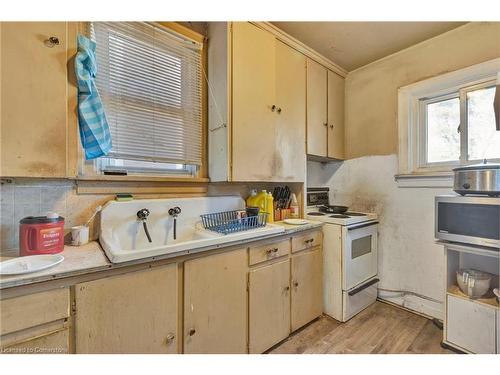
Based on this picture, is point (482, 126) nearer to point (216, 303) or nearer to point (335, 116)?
point (335, 116)

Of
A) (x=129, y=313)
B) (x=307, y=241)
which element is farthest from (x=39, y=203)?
(x=307, y=241)

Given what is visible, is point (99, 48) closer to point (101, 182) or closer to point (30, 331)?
point (101, 182)

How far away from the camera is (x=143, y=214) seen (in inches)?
55.6

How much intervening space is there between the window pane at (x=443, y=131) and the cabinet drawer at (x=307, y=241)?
125cm

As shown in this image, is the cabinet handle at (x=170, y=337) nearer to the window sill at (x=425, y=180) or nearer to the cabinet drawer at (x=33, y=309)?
the cabinet drawer at (x=33, y=309)

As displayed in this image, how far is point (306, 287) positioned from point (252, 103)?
58.5 inches

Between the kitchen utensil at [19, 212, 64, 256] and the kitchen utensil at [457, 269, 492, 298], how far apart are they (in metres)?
2.40

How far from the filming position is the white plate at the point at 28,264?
2.71 feet

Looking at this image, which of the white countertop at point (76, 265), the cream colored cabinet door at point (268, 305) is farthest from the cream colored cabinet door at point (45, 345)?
the cream colored cabinet door at point (268, 305)

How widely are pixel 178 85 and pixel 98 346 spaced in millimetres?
1594

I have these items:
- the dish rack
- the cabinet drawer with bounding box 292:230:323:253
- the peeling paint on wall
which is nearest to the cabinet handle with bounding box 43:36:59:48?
the dish rack

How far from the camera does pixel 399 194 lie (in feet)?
7.12

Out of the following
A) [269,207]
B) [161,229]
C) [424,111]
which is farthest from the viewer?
[424,111]
